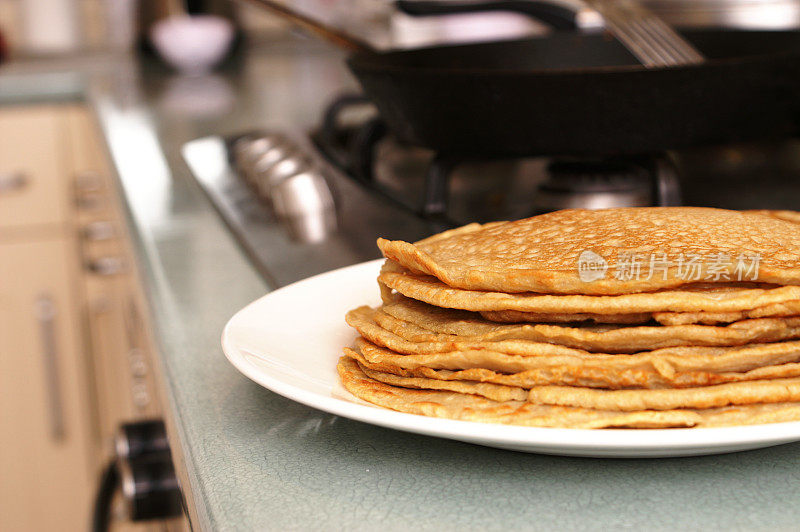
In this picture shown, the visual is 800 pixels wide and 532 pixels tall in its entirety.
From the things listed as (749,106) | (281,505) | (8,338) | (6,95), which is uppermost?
(749,106)

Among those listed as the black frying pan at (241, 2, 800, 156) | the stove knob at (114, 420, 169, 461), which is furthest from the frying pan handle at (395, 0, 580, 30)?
the stove knob at (114, 420, 169, 461)

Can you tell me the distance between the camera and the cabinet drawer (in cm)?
221

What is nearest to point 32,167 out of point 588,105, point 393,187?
point 393,187

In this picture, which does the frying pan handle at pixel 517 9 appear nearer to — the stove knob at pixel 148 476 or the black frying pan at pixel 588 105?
the black frying pan at pixel 588 105

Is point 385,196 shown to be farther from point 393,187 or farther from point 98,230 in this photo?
point 98,230

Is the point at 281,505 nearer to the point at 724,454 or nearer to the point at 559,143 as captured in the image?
the point at 724,454

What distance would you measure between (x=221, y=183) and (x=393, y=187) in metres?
0.23

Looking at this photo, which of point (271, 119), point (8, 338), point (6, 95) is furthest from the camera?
point (6, 95)

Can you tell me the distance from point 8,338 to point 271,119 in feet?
2.99

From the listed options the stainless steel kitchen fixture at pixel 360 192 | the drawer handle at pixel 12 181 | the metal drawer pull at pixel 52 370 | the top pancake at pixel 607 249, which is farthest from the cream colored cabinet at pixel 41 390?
the top pancake at pixel 607 249

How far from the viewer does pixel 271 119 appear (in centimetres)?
174

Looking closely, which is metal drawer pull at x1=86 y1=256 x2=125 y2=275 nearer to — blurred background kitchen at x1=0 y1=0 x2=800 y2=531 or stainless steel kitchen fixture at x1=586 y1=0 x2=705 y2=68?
A: blurred background kitchen at x1=0 y1=0 x2=800 y2=531

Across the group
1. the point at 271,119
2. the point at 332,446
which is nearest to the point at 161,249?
the point at 332,446

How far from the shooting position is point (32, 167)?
2248mm
